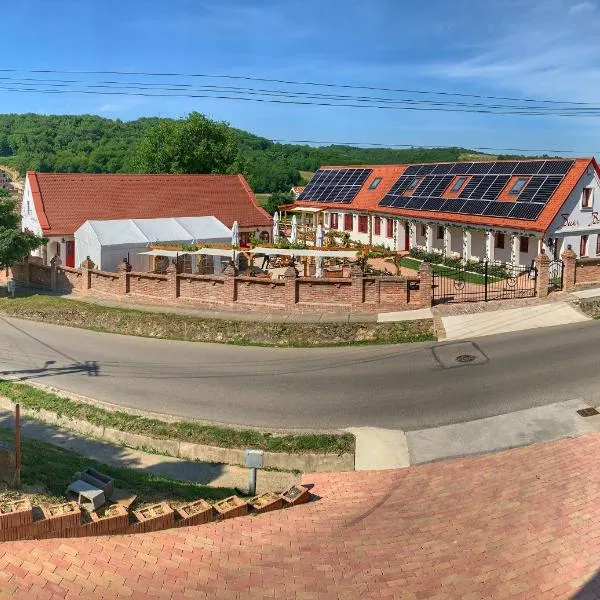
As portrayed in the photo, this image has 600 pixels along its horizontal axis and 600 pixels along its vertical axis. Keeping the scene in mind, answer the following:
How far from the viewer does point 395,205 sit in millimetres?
38656

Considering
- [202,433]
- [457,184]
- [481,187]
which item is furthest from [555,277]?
[202,433]

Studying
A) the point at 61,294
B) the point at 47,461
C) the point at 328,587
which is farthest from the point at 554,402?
the point at 61,294

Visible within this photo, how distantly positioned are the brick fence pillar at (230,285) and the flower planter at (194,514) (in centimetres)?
1442

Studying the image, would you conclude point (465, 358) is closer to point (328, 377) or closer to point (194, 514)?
point (328, 377)

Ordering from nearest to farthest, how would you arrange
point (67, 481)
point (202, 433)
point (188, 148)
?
point (67, 481), point (202, 433), point (188, 148)

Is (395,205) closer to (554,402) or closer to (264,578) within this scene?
(554,402)

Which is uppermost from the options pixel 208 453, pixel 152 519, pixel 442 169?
pixel 442 169

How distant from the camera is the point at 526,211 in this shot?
2892cm

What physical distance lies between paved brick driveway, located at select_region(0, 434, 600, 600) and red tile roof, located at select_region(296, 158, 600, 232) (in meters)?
18.8

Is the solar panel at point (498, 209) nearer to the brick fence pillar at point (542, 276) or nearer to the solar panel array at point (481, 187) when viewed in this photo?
the solar panel array at point (481, 187)

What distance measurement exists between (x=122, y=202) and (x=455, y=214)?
61.0 feet

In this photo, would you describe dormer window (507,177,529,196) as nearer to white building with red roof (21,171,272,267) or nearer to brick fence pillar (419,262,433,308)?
brick fence pillar (419,262,433,308)

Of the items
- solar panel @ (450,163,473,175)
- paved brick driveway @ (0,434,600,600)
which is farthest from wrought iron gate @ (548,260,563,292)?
paved brick driveway @ (0,434,600,600)

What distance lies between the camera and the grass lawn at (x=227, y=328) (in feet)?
66.9
